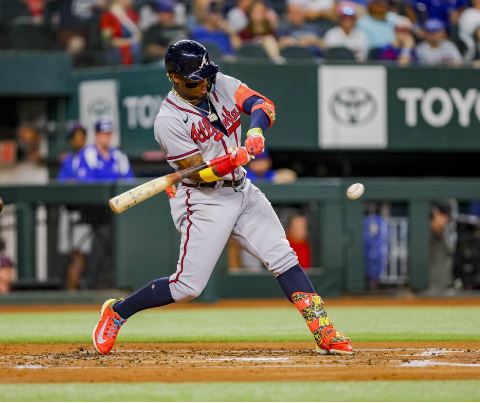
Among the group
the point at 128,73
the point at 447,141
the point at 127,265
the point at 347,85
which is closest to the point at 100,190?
the point at 127,265

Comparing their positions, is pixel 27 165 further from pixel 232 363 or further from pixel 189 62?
pixel 232 363

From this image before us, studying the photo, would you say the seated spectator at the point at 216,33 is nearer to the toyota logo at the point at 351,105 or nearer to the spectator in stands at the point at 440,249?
the toyota logo at the point at 351,105

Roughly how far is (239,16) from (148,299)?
29.2 feet

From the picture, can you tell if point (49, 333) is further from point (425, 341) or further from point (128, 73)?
point (128, 73)

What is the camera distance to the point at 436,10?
16641 mm

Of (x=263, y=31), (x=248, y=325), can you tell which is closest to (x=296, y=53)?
(x=263, y=31)

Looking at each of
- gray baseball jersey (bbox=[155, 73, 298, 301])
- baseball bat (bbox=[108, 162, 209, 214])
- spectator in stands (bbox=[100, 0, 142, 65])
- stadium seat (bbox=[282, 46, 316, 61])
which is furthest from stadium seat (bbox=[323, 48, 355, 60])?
baseball bat (bbox=[108, 162, 209, 214])

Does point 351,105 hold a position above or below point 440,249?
above

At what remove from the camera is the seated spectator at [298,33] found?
15219mm

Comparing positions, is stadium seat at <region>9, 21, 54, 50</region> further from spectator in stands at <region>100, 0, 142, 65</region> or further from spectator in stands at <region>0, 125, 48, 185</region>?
spectator in stands at <region>0, 125, 48, 185</region>

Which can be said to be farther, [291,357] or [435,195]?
[435,195]

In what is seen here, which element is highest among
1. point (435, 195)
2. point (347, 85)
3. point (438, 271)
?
point (347, 85)

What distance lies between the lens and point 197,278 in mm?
6844

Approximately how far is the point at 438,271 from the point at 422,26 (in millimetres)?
4389
